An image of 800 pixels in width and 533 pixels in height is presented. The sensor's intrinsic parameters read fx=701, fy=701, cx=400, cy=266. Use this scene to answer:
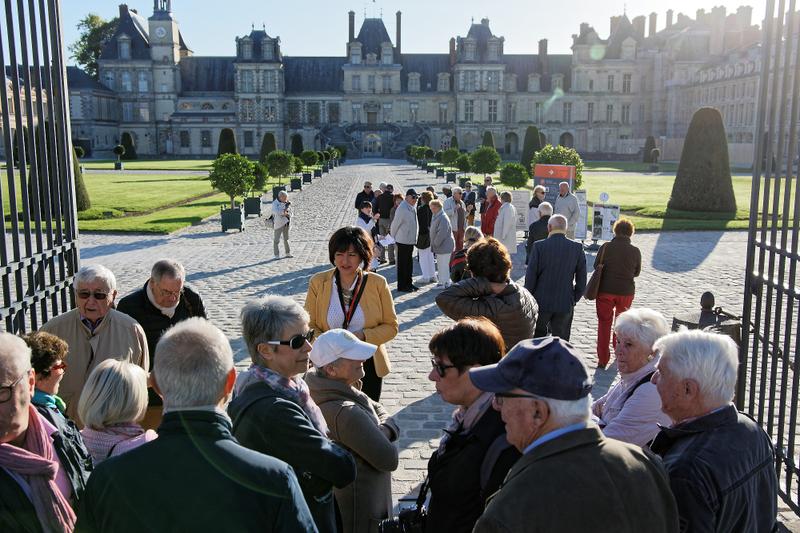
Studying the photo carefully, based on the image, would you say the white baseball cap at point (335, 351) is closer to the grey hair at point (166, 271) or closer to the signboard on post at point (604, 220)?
the grey hair at point (166, 271)

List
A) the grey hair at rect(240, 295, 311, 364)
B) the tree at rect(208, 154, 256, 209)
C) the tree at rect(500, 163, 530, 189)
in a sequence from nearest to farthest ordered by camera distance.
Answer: the grey hair at rect(240, 295, 311, 364), the tree at rect(208, 154, 256, 209), the tree at rect(500, 163, 530, 189)

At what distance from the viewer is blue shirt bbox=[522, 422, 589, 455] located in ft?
5.58

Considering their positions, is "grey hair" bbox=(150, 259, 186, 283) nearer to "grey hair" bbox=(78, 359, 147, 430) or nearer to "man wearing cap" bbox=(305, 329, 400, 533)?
"man wearing cap" bbox=(305, 329, 400, 533)

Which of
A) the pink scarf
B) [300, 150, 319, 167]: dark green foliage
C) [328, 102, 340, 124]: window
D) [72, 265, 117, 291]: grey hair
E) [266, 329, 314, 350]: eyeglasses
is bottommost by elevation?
the pink scarf

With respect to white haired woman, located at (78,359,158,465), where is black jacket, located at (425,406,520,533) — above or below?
below

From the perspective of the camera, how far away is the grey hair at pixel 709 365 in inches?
84.3

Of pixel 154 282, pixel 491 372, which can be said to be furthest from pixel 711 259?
pixel 491 372

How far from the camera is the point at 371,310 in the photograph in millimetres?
4004

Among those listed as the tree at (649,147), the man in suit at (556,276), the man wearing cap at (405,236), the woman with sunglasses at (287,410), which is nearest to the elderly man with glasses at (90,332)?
the woman with sunglasses at (287,410)

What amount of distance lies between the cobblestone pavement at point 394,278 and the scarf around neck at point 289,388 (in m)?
1.74

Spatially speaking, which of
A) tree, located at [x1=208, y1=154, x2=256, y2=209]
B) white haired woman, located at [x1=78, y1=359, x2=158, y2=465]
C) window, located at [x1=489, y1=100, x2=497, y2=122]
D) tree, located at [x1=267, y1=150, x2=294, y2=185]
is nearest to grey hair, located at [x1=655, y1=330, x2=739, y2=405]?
white haired woman, located at [x1=78, y1=359, x2=158, y2=465]

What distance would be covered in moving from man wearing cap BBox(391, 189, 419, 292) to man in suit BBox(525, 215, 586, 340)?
3540 millimetres

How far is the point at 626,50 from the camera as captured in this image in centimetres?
5891

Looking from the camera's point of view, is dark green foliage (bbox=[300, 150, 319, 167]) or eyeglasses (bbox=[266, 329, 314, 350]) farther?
dark green foliage (bbox=[300, 150, 319, 167])
